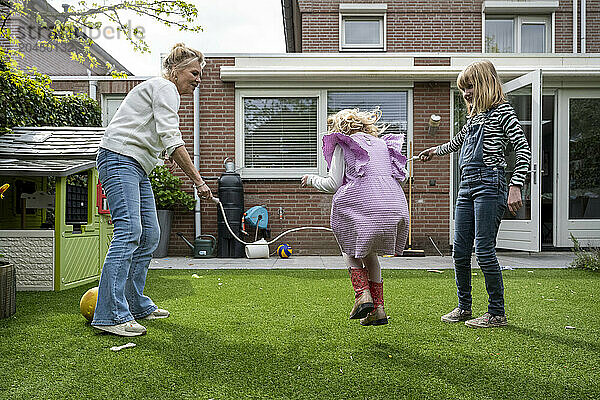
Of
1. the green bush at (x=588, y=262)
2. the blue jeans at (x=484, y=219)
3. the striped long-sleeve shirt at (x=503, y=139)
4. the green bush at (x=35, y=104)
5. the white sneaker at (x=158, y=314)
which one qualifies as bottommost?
the white sneaker at (x=158, y=314)

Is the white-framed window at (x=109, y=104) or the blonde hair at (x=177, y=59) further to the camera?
the white-framed window at (x=109, y=104)

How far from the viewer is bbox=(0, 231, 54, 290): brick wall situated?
15.4ft

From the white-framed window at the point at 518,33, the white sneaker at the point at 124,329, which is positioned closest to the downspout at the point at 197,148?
the white sneaker at the point at 124,329

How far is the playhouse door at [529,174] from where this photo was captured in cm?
734

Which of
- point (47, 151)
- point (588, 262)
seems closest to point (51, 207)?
point (47, 151)

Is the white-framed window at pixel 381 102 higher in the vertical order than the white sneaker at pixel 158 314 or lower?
higher

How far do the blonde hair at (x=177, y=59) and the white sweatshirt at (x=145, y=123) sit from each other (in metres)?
0.14

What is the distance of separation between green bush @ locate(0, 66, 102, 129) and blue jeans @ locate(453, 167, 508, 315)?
4625mm

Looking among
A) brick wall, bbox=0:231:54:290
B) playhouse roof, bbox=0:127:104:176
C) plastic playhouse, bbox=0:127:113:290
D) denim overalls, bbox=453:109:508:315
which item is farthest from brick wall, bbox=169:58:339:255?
denim overalls, bbox=453:109:508:315

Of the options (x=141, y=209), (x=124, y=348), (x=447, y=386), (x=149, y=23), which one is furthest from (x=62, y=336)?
(x=149, y=23)

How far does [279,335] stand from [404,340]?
69cm

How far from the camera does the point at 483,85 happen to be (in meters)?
3.42

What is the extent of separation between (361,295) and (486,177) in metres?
1.05

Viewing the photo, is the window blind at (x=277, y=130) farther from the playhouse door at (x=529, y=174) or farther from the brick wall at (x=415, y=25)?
the brick wall at (x=415, y=25)
